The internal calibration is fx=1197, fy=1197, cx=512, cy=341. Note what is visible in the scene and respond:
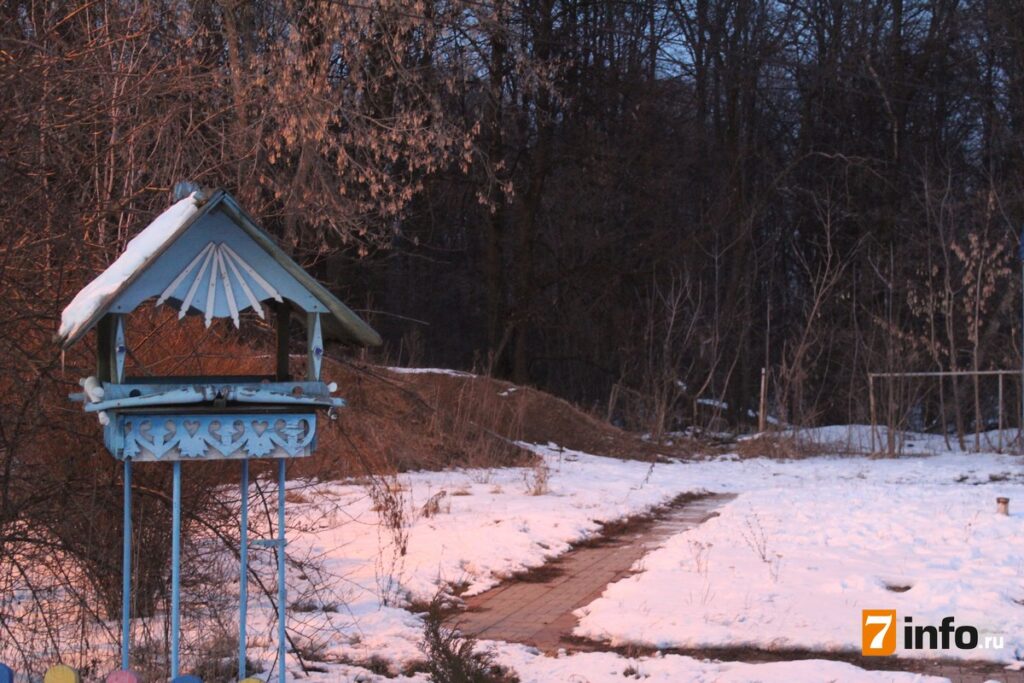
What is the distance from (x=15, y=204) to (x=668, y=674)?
381cm

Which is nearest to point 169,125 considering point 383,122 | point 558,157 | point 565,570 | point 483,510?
point 565,570

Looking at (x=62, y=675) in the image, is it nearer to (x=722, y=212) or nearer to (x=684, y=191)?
(x=722, y=212)

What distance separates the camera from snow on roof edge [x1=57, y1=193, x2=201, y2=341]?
14.0ft

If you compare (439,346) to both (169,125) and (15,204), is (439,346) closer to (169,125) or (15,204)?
(169,125)

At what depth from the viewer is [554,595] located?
8281 mm

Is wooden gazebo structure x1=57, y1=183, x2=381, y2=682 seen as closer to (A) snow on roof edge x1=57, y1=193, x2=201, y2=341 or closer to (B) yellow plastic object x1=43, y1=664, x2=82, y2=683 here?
(A) snow on roof edge x1=57, y1=193, x2=201, y2=341

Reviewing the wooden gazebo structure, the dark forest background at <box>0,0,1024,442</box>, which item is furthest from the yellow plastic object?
the dark forest background at <box>0,0,1024,442</box>

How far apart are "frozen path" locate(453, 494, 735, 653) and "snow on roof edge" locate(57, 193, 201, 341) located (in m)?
3.07

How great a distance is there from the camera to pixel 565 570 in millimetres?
9227

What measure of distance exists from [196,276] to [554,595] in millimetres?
4530

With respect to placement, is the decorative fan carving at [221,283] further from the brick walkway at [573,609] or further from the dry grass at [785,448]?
the dry grass at [785,448]

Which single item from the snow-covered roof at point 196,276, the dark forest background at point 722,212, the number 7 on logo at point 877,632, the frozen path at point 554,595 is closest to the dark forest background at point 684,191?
the dark forest background at point 722,212

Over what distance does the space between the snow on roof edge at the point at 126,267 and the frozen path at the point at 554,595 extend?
3.07 metres

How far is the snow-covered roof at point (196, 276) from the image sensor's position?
4.30 m
